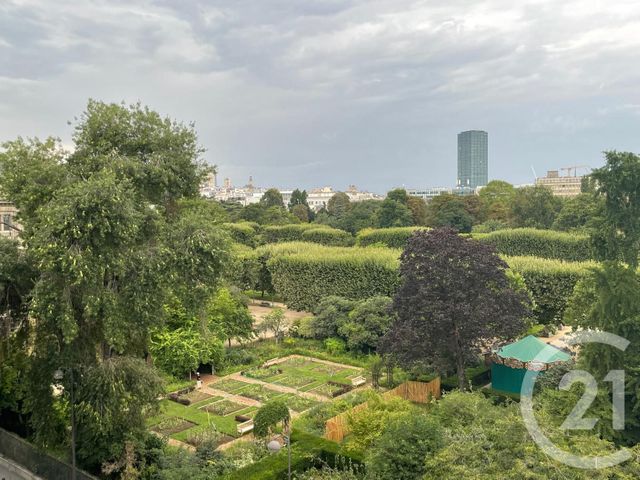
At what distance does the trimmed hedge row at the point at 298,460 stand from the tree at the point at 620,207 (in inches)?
383

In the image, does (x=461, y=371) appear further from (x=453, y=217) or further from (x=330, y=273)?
(x=453, y=217)

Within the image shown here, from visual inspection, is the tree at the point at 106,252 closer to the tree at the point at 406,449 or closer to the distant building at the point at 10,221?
the distant building at the point at 10,221

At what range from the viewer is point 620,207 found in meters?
16.1

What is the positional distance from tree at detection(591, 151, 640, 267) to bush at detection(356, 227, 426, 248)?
39.7 m

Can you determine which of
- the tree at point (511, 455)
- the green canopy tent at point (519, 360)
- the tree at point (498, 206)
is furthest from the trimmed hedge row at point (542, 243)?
the tree at point (511, 455)

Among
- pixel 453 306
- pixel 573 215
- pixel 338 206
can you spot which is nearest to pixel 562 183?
pixel 338 206

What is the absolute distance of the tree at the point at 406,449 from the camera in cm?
1182

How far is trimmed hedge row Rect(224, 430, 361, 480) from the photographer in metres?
13.8

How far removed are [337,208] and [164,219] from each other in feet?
334

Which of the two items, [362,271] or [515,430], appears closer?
[515,430]

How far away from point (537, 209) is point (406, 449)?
6040 cm

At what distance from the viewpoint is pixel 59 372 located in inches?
539

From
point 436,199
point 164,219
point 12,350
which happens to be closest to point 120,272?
point 164,219

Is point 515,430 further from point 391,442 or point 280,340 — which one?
point 280,340
